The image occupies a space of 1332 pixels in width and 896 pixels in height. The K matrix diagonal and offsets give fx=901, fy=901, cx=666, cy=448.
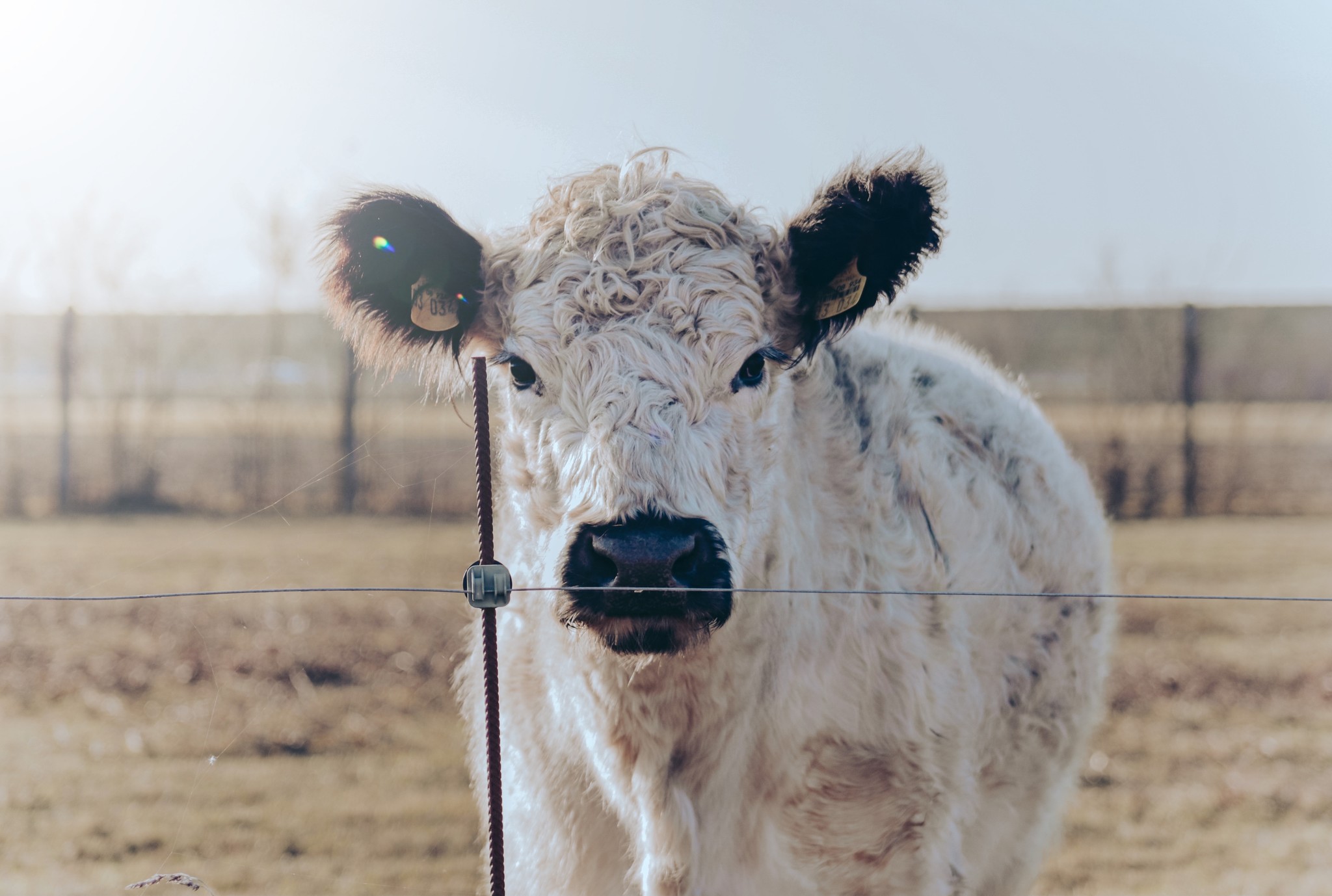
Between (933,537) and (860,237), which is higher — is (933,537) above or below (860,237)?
below

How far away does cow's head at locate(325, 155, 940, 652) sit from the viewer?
1.66 metres

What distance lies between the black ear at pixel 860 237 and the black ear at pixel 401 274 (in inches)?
33.2

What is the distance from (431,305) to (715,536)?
1106mm

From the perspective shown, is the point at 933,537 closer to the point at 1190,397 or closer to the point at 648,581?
the point at 648,581

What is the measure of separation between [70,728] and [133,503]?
9.02 m

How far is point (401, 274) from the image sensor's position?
2.32 m

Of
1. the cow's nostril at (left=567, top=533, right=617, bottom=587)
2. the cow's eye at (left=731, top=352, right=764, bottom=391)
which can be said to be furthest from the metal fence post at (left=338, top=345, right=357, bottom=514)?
the cow's nostril at (left=567, top=533, right=617, bottom=587)

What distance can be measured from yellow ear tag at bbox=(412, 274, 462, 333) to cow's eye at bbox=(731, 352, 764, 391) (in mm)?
787

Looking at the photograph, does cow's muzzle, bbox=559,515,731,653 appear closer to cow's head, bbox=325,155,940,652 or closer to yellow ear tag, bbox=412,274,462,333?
cow's head, bbox=325,155,940,652

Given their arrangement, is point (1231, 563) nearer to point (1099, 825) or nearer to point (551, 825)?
point (1099, 825)

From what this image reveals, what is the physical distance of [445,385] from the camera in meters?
2.61

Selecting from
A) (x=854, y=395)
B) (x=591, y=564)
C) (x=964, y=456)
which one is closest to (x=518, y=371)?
(x=591, y=564)

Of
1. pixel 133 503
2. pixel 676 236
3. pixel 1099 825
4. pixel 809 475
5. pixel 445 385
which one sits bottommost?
pixel 1099 825

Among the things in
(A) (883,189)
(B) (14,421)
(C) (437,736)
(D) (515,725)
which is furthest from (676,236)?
(B) (14,421)
